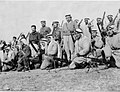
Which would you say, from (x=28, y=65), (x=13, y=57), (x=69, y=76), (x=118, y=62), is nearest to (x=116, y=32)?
(x=118, y=62)

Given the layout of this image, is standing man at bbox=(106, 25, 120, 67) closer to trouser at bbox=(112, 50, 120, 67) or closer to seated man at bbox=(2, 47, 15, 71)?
trouser at bbox=(112, 50, 120, 67)

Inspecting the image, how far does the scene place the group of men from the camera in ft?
33.4

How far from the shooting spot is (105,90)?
769cm

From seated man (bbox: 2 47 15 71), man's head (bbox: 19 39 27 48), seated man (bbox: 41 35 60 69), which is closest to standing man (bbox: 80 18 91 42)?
seated man (bbox: 41 35 60 69)

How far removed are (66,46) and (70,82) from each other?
11.2 feet

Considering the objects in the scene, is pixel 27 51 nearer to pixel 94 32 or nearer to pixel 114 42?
pixel 94 32

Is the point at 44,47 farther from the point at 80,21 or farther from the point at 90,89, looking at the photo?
the point at 90,89

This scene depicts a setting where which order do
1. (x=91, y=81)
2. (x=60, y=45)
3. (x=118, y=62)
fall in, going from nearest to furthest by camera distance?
1. (x=91, y=81)
2. (x=118, y=62)
3. (x=60, y=45)

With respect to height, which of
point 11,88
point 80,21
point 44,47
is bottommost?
point 11,88

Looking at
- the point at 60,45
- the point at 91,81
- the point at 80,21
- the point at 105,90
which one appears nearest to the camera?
the point at 105,90

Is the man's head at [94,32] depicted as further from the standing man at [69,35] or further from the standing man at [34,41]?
the standing man at [34,41]

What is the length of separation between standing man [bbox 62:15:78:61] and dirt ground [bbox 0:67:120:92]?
1868 mm

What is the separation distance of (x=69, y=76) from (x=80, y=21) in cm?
454

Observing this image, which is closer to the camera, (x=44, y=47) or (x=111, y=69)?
(x=111, y=69)
